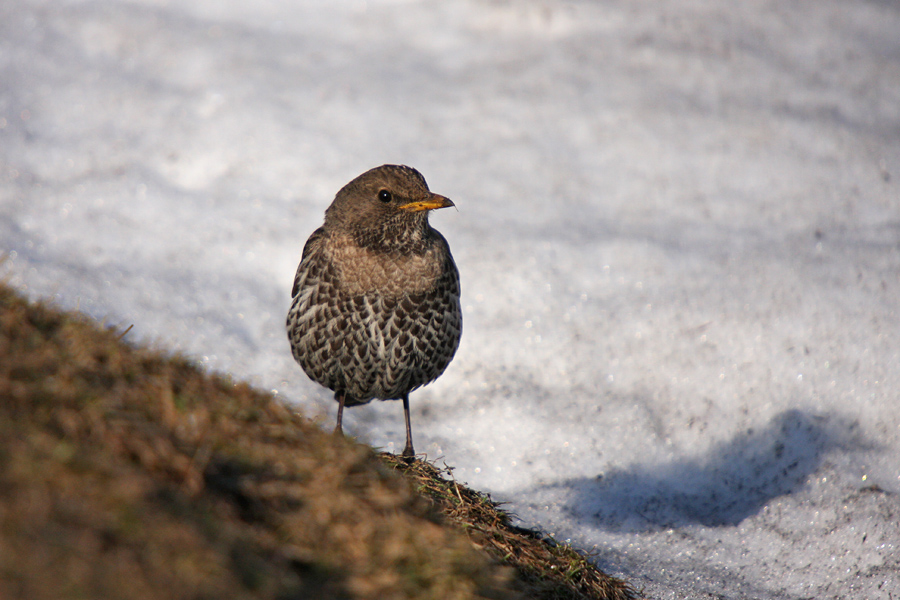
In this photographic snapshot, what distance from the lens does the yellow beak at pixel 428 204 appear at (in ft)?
18.0

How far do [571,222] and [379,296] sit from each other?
4839 mm

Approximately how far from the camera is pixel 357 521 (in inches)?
102

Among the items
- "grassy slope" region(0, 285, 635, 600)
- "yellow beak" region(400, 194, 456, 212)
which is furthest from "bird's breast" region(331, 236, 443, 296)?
"grassy slope" region(0, 285, 635, 600)

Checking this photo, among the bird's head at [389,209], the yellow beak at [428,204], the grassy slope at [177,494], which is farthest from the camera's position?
the bird's head at [389,209]

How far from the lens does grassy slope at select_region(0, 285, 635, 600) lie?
1.86 metres

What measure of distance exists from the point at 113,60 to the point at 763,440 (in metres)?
10.9

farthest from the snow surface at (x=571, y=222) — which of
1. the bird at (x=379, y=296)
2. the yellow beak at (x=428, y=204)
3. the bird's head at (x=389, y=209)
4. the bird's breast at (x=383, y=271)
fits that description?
the yellow beak at (x=428, y=204)

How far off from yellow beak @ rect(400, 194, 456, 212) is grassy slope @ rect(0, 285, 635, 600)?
8.58ft

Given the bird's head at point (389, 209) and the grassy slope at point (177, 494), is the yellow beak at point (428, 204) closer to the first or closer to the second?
the bird's head at point (389, 209)

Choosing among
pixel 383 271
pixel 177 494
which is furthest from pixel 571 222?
pixel 177 494

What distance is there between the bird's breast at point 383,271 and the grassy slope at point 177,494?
2241 mm

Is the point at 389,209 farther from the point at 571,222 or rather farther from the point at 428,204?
the point at 571,222

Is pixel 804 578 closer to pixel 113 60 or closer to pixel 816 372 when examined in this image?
pixel 816 372

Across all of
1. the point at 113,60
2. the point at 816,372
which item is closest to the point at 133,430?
the point at 816,372
